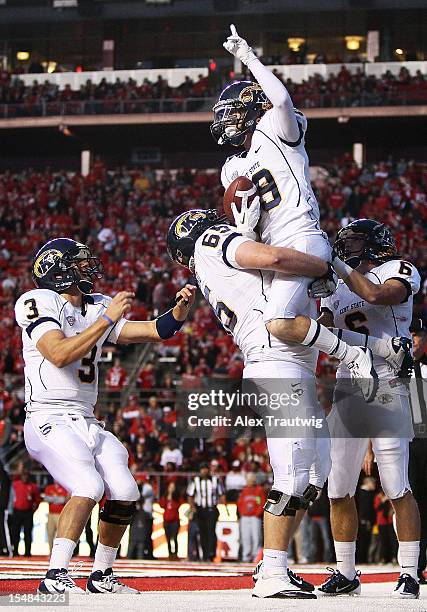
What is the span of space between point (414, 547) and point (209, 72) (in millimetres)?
26496

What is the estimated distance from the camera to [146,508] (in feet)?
43.1

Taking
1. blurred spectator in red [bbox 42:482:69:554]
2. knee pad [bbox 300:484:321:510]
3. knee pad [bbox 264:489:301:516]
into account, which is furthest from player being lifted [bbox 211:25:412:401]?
blurred spectator in red [bbox 42:482:69:554]

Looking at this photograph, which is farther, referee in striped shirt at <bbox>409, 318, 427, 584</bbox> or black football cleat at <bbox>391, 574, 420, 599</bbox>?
referee in striped shirt at <bbox>409, 318, 427, 584</bbox>

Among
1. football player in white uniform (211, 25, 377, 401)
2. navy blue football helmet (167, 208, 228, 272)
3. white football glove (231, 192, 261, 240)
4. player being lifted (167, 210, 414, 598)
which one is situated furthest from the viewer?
navy blue football helmet (167, 208, 228, 272)

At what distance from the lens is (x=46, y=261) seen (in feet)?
19.0

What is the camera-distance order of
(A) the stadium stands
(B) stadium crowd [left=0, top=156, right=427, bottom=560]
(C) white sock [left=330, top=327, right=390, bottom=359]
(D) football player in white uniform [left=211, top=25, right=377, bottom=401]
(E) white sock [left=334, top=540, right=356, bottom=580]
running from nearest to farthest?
(D) football player in white uniform [left=211, top=25, right=377, bottom=401]
(C) white sock [left=330, top=327, right=390, bottom=359]
(E) white sock [left=334, top=540, right=356, bottom=580]
(B) stadium crowd [left=0, top=156, right=427, bottom=560]
(A) the stadium stands

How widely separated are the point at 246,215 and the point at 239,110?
58 centimetres

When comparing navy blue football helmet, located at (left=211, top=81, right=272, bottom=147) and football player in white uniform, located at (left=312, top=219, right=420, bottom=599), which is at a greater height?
navy blue football helmet, located at (left=211, top=81, right=272, bottom=147)

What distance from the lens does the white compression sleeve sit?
5.08m

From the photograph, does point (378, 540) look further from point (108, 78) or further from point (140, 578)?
point (108, 78)

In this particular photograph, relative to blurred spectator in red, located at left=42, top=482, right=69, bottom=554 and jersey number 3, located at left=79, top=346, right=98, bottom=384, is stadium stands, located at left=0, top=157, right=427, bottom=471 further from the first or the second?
jersey number 3, located at left=79, top=346, right=98, bottom=384

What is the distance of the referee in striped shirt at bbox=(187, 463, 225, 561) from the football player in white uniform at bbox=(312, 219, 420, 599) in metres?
7.10

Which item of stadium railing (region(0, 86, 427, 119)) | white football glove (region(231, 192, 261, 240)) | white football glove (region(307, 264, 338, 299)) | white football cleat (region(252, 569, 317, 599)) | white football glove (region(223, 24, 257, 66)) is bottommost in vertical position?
white football cleat (region(252, 569, 317, 599))

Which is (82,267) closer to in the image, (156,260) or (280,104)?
(280,104)
